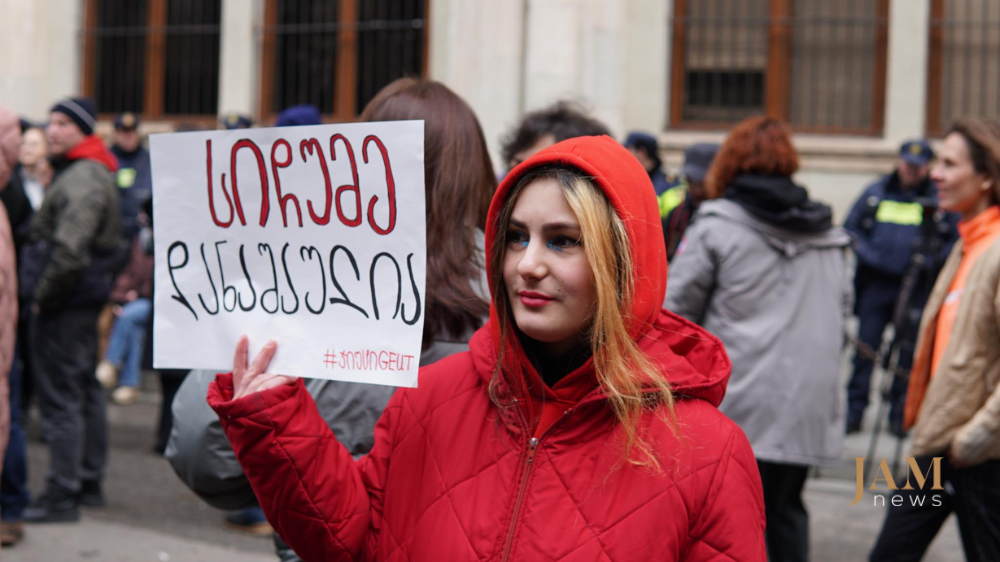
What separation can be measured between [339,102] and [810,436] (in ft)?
27.5

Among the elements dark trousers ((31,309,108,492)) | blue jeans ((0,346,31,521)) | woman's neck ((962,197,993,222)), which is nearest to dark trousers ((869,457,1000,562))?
woman's neck ((962,197,993,222))

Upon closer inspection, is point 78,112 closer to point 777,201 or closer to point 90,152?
point 90,152

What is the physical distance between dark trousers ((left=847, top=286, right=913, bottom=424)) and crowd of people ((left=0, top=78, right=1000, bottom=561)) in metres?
2.93

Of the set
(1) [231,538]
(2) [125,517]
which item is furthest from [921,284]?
(2) [125,517]

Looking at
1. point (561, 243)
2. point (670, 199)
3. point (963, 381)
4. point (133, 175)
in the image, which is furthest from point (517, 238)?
point (133, 175)

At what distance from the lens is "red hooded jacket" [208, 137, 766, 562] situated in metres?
1.79

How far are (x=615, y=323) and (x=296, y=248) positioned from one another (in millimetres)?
678

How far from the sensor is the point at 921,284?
7.80 meters

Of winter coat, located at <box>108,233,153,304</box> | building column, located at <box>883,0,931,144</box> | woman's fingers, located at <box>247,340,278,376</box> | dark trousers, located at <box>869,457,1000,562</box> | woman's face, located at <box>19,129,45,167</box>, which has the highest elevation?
building column, located at <box>883,0,931,144</box>

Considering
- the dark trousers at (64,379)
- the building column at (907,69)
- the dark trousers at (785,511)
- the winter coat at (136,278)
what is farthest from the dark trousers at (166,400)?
the building column at (907,69)

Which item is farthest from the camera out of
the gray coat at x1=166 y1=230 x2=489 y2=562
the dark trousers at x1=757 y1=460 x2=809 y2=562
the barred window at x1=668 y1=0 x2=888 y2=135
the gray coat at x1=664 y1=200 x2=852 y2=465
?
the barred window at x1=668 y1=0 x2=888 y2=135

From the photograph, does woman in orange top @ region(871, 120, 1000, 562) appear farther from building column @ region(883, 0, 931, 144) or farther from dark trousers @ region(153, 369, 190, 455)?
building column @ region(883, 0, 931, 144)

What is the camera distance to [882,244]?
808cm

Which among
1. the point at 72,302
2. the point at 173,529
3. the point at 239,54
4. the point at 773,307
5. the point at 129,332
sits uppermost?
the point at 239,54
